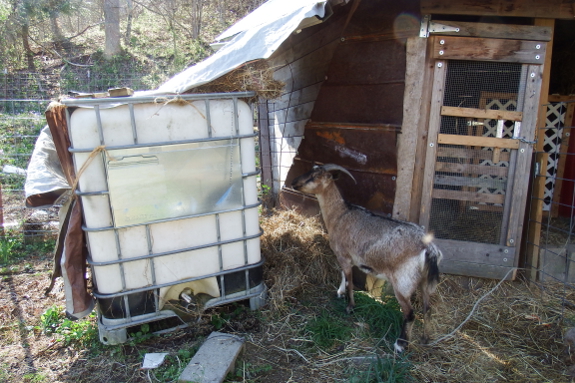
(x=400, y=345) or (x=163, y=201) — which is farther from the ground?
(x=163, y=201)

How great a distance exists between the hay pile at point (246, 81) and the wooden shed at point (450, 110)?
137 cm

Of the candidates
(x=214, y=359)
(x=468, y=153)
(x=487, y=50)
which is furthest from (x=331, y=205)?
(x=487, y=50)

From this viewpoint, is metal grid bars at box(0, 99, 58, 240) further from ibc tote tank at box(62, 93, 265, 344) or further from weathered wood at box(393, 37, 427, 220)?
weathered wood at box(393, 37, 427, 220)

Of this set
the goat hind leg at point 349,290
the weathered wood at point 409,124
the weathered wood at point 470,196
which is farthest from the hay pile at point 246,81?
the weathered wood at point 470,196

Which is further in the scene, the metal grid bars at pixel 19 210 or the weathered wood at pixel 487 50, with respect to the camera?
the metal grid bars at pixel 19 210

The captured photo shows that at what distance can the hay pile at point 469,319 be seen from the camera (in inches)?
126

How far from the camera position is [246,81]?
3.46 metres

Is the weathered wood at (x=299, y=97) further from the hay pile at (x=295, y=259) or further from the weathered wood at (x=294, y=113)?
the hay pile at (x=295, y=259)

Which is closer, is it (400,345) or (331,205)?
(400,345)

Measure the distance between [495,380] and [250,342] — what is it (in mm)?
2116

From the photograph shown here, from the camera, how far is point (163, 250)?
11.1 feet

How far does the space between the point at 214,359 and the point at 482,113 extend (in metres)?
3.66

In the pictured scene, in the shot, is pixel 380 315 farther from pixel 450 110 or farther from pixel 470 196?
pixel 450 110

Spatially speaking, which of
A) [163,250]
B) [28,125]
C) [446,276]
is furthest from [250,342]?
[28,125]
